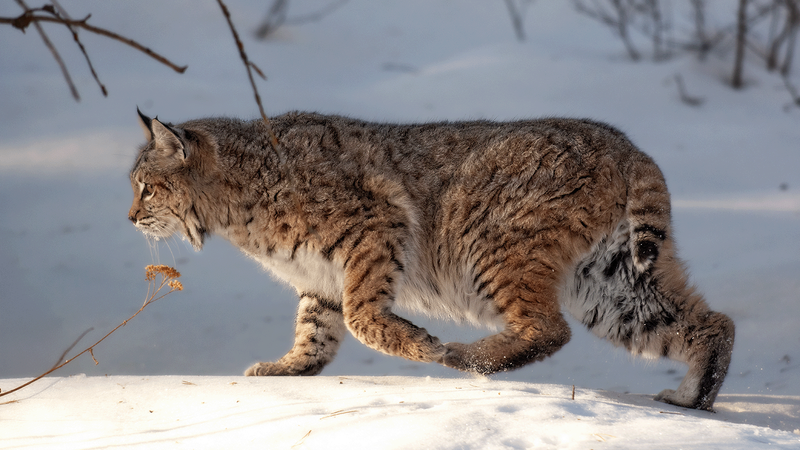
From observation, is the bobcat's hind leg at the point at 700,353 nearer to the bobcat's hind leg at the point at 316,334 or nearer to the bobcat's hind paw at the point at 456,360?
the bobcat's hind paw at the point at 456,360

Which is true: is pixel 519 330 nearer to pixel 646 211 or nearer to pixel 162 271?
pixel 646 211

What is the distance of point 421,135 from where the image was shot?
12.9 feet

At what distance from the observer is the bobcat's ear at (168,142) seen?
3558 millimetres

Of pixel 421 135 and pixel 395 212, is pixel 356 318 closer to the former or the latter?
pixel 395 212

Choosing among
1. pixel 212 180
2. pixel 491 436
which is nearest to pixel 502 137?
pixel 212 180

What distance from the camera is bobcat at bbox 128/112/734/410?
11.2 ft

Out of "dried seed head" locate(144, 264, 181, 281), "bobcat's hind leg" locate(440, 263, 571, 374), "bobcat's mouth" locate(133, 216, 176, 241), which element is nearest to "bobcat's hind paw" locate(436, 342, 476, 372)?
"bobcat's hind leg" locate(440, 263, 571, 374)

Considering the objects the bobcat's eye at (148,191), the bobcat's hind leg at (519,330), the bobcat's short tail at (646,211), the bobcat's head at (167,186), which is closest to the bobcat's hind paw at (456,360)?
the bobcat's hind leg at (519,330)

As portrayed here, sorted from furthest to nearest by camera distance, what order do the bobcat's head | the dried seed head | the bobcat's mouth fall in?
the bobcat's mouth, the bobcat's head, the dried seed head

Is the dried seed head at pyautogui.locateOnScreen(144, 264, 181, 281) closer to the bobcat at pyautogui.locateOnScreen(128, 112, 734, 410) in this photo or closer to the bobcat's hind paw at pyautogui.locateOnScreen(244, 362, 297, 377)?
the bobcat at pyautogui.locateOnScreen(128, 112, 734, 410)

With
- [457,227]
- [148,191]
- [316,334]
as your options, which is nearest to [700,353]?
[457,227]

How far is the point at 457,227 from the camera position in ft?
12.0

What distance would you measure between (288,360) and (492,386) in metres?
1.25

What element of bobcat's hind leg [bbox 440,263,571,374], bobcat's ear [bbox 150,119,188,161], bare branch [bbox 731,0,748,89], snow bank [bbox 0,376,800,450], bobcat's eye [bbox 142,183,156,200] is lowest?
snow bank [bbox 0,376,800,450]
